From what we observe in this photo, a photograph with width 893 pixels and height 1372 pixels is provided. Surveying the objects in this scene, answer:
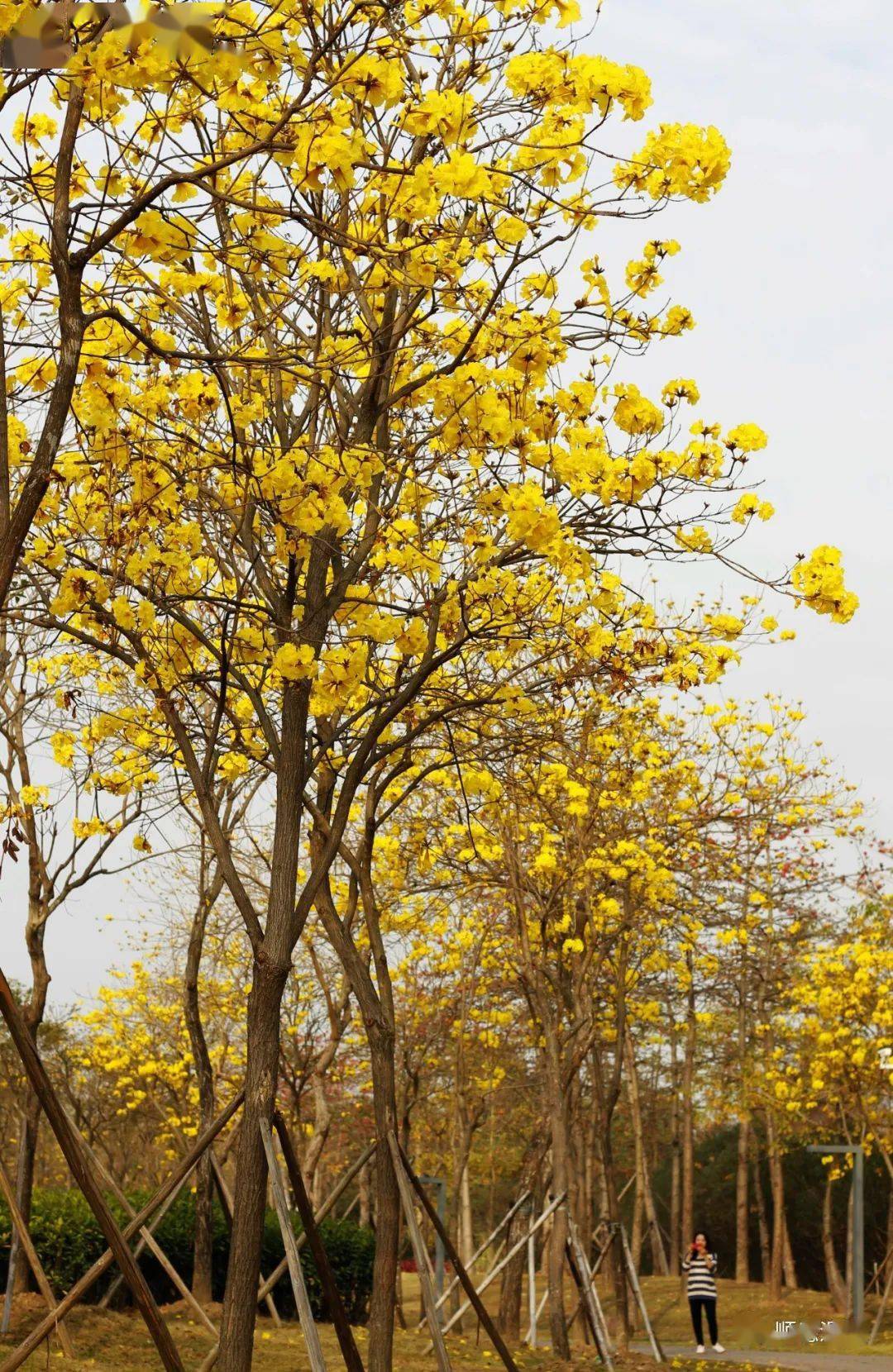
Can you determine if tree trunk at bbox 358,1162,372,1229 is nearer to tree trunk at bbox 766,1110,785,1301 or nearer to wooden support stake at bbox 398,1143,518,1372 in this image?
tree trunk at bbox 766,1110,785,1301

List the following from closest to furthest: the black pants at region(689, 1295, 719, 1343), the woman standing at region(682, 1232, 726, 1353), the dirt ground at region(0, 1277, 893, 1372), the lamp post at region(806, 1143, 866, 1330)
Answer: the dirt ground at region(0, 1277, 893, 1372) → the woman standing at region(682, 1232, 726, 1353) → the black pants at region(689, 1295, 719, 1343) → the lamp post at region(806, 1143, 866, 1330)

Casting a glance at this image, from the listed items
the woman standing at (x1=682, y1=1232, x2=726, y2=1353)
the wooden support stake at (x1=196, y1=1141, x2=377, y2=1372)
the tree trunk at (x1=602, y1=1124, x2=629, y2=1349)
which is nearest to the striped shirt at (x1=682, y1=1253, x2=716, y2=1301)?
the woman standing at (x1=682, y1=1232, x2=726, y2=1353)

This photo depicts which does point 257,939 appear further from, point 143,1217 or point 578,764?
point 578,764

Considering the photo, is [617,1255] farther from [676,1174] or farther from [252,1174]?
[676,1174]

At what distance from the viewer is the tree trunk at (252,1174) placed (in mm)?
5148

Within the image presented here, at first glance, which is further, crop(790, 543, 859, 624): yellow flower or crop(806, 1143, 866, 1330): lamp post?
crop(806, 1143, 866, 1330): lamp post

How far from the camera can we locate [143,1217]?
660 cm

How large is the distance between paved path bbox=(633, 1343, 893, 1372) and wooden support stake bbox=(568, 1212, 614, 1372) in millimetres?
3272

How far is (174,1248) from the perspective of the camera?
13.3 m

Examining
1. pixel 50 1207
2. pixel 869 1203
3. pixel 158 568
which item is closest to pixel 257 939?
pixel 158 568

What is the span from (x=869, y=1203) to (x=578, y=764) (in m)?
18.7

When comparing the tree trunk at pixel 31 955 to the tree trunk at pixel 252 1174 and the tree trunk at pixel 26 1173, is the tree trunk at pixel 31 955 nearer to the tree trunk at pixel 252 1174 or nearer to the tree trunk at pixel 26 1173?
the tree trunk at pixel 26 1173

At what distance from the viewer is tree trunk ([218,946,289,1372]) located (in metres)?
5.15

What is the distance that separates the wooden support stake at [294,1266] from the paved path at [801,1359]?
31.3ft
